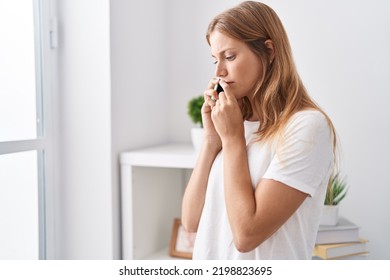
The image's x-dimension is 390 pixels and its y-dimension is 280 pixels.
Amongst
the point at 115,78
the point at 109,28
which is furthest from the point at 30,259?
the point at 109,28

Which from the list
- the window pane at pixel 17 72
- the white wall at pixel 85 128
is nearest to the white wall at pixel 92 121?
the white wall at pixel 85 128

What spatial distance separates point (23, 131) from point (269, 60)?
673mm

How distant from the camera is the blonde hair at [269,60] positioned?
77cm

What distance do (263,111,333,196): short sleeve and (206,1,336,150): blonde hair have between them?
0.04m

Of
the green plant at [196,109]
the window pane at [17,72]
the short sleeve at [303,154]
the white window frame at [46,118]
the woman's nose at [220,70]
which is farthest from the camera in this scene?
the green plant at [196,109]

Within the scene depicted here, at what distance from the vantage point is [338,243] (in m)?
1.08

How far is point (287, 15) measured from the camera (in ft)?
4.25

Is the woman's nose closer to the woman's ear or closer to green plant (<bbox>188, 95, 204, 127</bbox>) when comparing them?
the woman's ear

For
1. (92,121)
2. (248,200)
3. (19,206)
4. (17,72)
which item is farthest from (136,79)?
(248,200)

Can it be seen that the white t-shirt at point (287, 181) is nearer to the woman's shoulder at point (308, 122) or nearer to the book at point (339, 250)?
the woman's shoulder at point (308, 122)

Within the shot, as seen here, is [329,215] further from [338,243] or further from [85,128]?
[85,128]

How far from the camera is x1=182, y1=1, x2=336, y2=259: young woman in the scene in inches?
27.9

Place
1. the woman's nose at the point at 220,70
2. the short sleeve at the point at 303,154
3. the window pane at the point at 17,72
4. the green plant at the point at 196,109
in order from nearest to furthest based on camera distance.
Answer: the short sleeve at the point at 303,154 < the woman's nose at the point at 220,70 < the window pane at the point at 17,72 < the green plant at the point at 196,109
